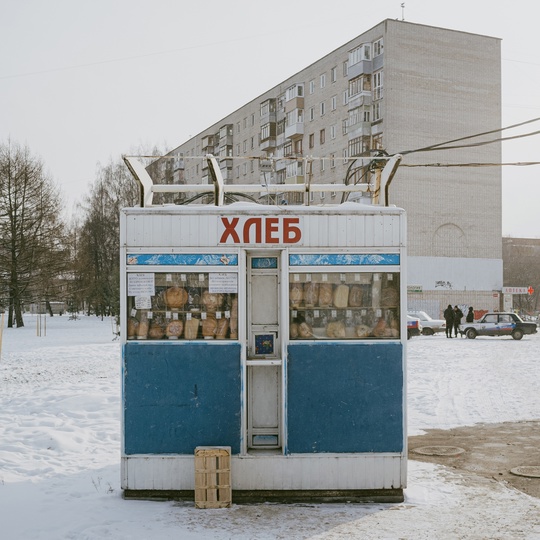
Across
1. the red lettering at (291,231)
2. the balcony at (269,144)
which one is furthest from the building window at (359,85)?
the red lettering at (291,231)

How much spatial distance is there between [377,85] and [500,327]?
22.5m

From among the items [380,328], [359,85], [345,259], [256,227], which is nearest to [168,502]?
[380,328]

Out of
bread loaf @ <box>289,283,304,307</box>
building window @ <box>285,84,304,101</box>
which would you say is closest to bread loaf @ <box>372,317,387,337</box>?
bread loaf @ <box>289,283,304,307</box>

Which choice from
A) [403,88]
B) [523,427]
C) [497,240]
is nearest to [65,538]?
[523,427]

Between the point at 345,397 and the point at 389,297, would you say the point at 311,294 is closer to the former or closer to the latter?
the point at 389,297

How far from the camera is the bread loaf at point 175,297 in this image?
7.58m

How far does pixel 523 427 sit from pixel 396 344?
480cm

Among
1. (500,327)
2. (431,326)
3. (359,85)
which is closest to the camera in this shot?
(500,327)

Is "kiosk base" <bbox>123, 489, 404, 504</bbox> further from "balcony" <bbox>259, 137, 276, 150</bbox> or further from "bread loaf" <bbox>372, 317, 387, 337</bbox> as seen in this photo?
"balcony" <bbox>259, 137, 276, 150</bbox>

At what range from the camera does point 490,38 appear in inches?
2124

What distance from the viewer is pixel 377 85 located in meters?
52.1

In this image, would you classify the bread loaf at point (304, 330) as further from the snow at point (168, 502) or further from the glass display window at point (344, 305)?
the snow at point (168, 502)

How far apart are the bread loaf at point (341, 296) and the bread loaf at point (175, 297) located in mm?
1503

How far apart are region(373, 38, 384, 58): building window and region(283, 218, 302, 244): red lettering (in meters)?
46.8
